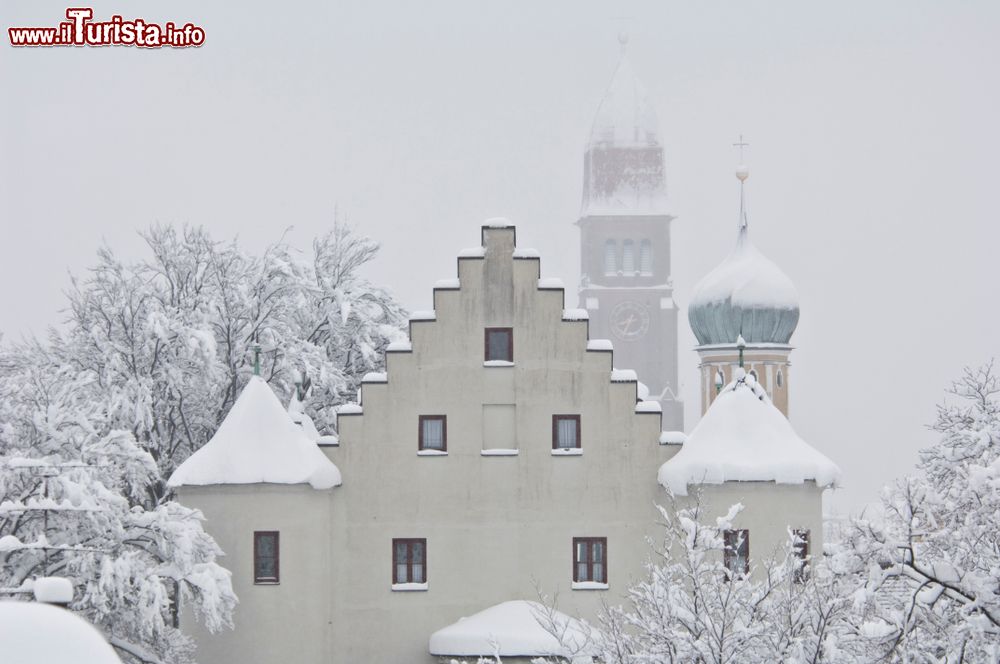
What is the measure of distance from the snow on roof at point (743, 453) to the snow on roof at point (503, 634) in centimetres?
384

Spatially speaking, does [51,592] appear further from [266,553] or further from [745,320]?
[745,320]

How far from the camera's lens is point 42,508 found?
34875 millimetres

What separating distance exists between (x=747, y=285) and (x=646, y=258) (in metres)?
53.8

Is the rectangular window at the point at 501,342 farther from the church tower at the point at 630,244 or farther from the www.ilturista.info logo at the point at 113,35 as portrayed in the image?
the church tower at the point at 630,244

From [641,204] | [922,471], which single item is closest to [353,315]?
[922,471]

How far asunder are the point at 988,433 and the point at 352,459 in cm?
1272

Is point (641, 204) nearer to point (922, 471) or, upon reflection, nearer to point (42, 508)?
point (922, 471)

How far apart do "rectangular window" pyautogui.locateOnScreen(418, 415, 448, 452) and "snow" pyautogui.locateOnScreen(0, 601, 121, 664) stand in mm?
30416

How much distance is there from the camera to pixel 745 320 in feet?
282

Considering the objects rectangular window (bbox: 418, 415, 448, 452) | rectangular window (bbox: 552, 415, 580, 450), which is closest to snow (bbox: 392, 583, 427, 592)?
rectangular window (bbox: 418, 415, 448, 452)

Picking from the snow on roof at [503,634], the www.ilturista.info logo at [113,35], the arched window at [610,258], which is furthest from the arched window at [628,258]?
the snow on roof at [503,634]

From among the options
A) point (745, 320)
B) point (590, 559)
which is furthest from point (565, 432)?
point (745, 320)

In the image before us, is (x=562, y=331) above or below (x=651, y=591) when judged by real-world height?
above

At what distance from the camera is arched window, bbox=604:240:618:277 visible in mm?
139625
